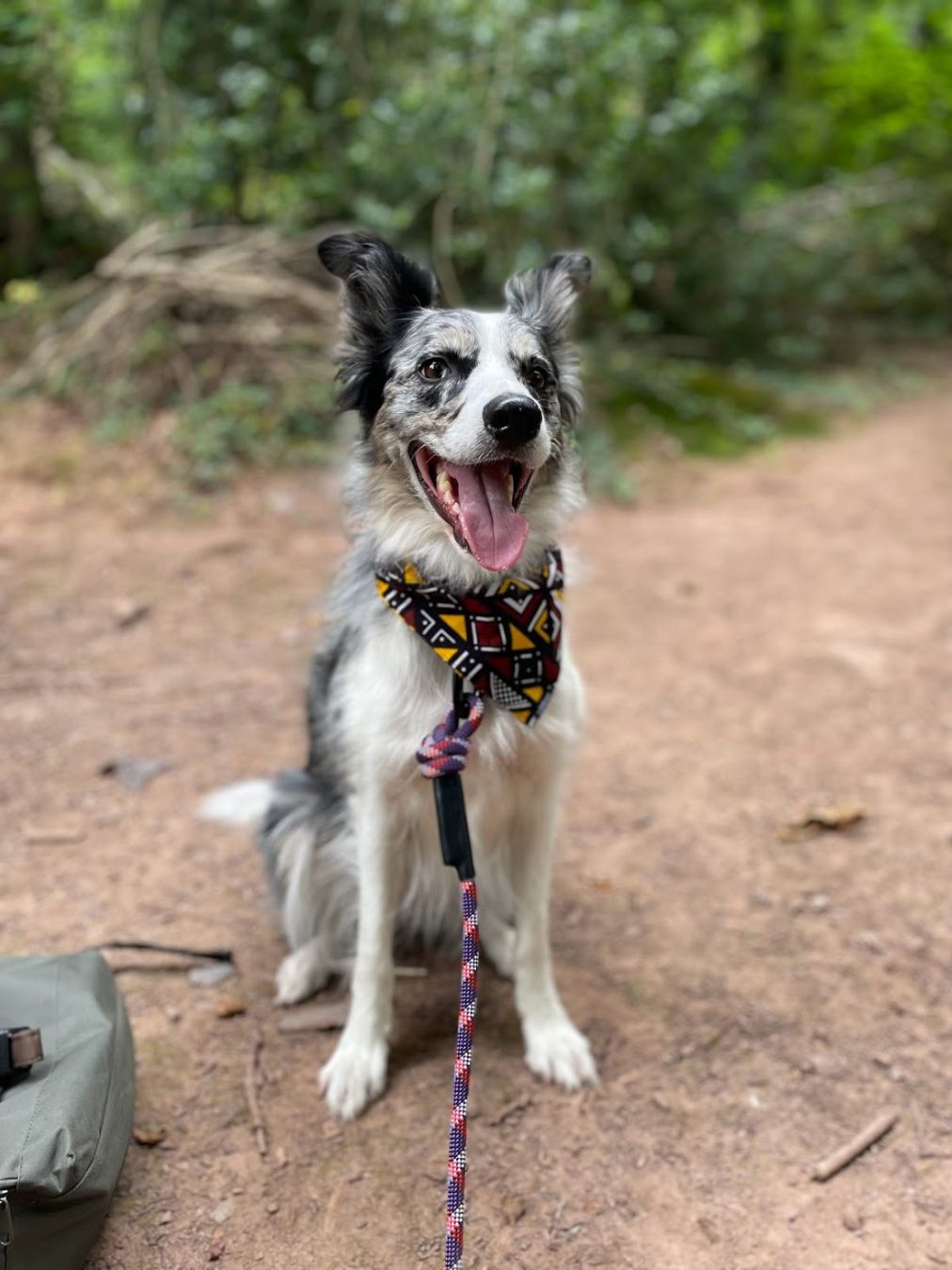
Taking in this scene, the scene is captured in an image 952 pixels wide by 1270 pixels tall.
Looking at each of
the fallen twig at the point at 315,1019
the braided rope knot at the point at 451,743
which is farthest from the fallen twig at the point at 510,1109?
the braided rope knot at the point at 451,743

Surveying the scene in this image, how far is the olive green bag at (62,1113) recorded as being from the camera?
5.89ft

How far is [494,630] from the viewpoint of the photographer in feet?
7.86

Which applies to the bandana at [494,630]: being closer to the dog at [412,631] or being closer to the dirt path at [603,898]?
the dog at [412,631]

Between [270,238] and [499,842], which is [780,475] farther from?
[499,842]

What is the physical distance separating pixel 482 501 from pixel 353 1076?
1460mm

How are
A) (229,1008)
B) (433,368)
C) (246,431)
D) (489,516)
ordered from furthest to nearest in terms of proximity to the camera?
1. (246,431)
2. (229,1008)
3. (433,368)
4. (489,516)

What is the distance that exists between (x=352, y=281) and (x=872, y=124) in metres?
10.1

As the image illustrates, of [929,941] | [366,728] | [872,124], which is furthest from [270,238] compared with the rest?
[872,124]

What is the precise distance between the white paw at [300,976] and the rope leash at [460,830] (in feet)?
2.28

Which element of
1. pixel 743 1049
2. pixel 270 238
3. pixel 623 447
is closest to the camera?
pixel 743 1049

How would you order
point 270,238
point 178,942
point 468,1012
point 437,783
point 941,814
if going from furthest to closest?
point 270,238 → point 941,814 → point 178,942 → point 437,783 → point 468,1012

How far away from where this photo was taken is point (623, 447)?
7594mm

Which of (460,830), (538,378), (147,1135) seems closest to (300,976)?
(147,1135)

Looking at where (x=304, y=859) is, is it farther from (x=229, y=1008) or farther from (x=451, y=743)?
(x=451, y=743)
